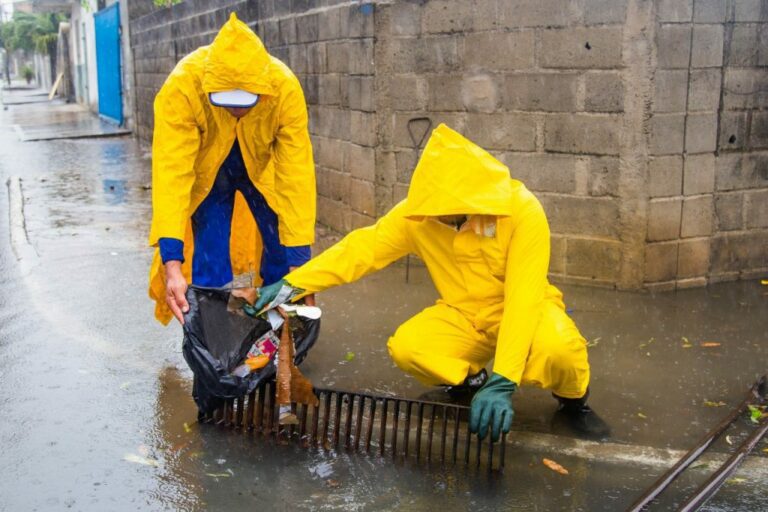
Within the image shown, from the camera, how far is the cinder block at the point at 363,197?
6.62 metres

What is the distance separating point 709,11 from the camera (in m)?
5.32

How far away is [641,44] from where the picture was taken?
5.19 m

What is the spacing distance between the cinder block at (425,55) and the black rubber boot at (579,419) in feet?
9.52

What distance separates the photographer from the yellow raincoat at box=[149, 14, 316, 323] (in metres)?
3.61

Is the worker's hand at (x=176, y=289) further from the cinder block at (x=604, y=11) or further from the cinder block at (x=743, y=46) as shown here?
the cinder block at (x=743, y=46)

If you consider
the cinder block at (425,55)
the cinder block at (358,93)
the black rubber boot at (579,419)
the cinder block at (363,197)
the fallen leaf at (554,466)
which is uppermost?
the cinder block at (425,55)

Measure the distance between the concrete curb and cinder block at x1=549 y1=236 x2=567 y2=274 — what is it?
12.4ft

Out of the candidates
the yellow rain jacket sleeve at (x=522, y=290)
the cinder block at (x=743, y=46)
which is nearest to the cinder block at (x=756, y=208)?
the cinder block at (x=743, y=46)

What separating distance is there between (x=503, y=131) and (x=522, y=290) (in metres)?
2.66

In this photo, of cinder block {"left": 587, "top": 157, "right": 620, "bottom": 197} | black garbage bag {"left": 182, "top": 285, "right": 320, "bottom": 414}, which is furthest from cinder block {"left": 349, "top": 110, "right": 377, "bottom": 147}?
black garbage bag {"left": 182, "top": 285, "right": 320, "bottom": 414}

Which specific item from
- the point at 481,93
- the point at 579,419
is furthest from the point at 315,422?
the point at 481,93

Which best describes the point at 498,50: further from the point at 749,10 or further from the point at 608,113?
the point at 749,10

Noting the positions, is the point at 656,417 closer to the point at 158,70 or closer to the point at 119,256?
the point at 119,256

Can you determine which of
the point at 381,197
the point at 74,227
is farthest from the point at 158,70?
the point at 381,197
